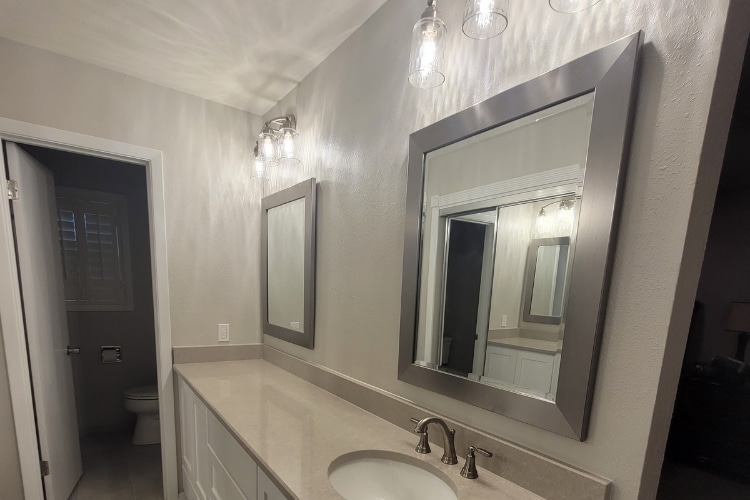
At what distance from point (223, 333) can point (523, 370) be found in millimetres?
1806

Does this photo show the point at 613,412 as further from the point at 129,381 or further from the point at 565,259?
the point at 129,381

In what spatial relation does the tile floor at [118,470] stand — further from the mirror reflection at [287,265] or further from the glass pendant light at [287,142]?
the glass pendant light at [287,142]

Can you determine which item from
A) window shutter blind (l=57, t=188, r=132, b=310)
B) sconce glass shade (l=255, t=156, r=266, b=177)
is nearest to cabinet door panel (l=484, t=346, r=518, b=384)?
sconce glass shade (l=255, t=156, r=266, b=177)

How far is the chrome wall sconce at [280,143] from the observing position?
162 centimetres

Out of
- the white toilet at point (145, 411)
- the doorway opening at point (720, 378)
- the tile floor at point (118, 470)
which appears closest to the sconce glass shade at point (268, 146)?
the white toilet at point (145, 411)

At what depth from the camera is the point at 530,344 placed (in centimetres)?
77

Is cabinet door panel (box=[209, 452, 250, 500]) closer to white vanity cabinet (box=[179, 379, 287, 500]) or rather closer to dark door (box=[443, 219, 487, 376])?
white vanity cabinet (box=[179, 379, 287, 500])

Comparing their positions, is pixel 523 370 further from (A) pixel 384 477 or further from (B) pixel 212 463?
(B) pixel 212 463

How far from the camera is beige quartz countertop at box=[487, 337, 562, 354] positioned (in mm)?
707

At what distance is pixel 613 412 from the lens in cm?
62

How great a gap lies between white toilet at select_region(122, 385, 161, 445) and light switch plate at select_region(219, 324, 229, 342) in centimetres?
96

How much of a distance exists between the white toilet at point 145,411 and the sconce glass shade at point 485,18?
298cm

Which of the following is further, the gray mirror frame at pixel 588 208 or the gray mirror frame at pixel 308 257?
the gray mirror frame at pixel 308 257

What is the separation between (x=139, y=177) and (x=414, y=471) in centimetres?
312
